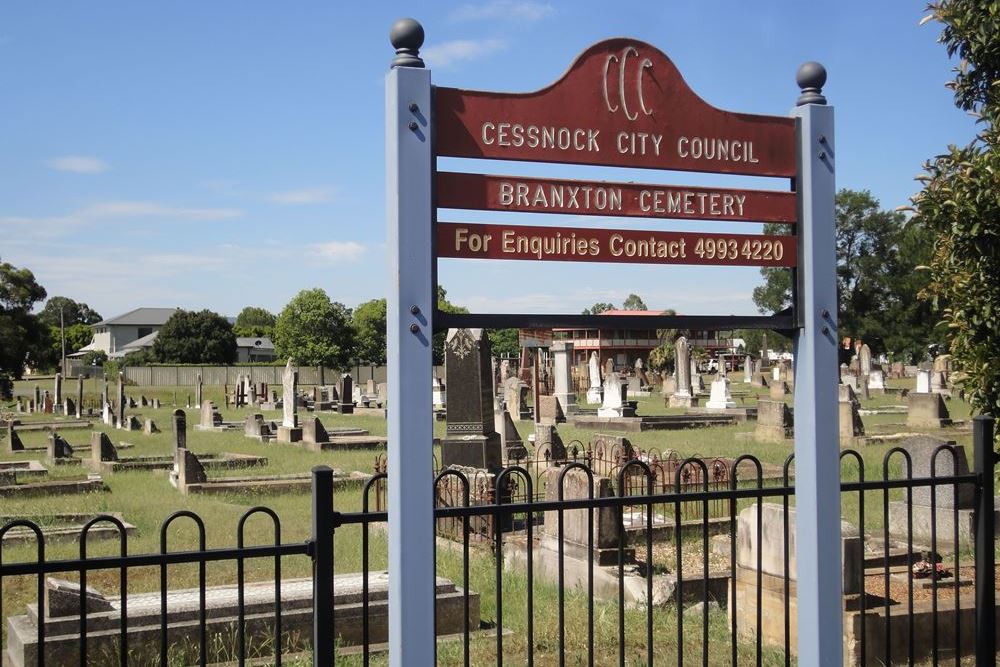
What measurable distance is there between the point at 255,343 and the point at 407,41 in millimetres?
108226

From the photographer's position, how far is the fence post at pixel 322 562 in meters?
3.41

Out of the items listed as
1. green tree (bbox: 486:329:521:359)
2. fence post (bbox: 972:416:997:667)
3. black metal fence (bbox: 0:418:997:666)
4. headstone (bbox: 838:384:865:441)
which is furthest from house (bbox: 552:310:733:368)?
fence post (bbox: 972:416:997:667)

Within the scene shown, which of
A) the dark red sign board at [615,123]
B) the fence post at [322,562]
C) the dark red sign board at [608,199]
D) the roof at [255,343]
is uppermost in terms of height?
the roof at [255,343]

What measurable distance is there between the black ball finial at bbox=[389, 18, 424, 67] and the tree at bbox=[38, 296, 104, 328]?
123m

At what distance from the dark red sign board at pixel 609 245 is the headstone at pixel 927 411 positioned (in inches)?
858

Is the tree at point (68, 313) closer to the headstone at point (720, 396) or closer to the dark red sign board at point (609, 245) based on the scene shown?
the headstone at point (720, 396)

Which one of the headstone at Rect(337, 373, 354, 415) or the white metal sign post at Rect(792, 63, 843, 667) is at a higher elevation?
the white metal sign post at Rect(792, 63, 843, 667)

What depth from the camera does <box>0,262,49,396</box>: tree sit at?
4928 centimetres

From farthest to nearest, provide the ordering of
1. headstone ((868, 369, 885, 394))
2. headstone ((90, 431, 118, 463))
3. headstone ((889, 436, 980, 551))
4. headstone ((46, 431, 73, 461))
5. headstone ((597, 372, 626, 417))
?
headstone ((868, 369, 885, 394)) → headstone ((597, 372, 626, 417)) → headstone ((46, 431, 73, 461)) → headstone ((90, 431, 118, 463)) → headstone ((889, 436, 980, 551))

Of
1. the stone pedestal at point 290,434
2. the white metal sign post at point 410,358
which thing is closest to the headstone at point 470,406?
the stone pedestal at point 290,434

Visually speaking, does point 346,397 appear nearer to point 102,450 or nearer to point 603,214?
point 102,450

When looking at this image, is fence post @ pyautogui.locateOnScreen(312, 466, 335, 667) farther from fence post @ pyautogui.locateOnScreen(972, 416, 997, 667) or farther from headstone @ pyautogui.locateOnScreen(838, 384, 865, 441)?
headstone @ pyautogui.locateOnScreen(838, 384, 865, 441)

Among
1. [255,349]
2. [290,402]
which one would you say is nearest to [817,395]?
[290,402]

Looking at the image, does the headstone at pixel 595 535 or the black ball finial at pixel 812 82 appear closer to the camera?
the black ball finial at pixel 812 82
